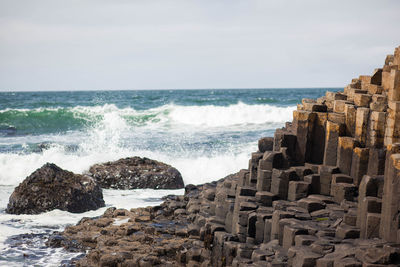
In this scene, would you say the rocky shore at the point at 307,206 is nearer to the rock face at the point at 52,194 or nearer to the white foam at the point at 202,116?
the rock face at the point at 52,194

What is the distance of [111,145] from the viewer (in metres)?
19.6

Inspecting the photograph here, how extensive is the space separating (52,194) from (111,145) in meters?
9.68

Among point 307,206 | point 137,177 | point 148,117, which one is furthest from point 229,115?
point 307,206

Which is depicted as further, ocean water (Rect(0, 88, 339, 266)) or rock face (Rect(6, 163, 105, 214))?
rock face (Rect(6, 163, 105, 214))

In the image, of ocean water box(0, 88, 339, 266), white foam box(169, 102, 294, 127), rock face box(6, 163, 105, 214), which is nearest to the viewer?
ocean water box(0, 88, 339, 266)

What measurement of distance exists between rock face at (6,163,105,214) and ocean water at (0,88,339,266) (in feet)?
0.66

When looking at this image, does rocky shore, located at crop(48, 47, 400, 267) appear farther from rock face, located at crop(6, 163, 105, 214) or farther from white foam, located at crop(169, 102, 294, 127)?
white foam, located at crop(169, 102, 294, 127)

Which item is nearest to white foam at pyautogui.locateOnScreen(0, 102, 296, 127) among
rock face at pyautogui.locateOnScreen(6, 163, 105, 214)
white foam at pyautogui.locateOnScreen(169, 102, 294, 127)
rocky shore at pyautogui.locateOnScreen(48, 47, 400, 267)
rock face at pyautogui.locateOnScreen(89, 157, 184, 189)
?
white foam at pyautogui.locateOnScreen(169, 102, 294, 127)

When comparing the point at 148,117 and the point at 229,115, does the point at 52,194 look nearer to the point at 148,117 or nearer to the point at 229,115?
the point at 229,115

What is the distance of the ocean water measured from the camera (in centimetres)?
891

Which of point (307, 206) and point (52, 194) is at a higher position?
point (307, 206)

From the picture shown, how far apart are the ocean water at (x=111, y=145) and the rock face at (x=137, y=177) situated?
298 millimetres

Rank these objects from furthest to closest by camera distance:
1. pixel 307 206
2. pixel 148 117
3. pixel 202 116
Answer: pixel 148 117
pixel 202 116
pixel 307 206

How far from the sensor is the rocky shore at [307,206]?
5.19 meters
